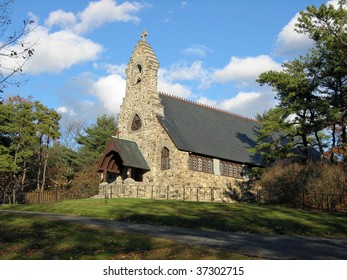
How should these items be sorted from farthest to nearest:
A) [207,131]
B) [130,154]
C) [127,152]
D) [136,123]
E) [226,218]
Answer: [207,131], [136,123], [130,154], [127,152], [226,218]

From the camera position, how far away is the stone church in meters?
36.9

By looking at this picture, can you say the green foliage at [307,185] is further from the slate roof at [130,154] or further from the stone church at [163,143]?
the slate roof at [130,154]

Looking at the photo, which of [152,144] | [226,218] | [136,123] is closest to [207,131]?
[152,144]

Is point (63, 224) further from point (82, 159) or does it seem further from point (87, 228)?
point (82, 159)

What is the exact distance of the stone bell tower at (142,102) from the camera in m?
38.8

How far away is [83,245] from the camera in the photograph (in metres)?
13.4

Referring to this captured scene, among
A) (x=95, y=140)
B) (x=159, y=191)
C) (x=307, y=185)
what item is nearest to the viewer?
(x=307, y=185)

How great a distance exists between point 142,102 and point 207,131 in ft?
23.7

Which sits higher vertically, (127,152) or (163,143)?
(163,143)

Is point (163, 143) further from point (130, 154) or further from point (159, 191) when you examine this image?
point (159, 191)

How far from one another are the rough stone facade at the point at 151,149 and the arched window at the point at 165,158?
0.83ft

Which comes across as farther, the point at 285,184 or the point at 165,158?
the point at 165,158

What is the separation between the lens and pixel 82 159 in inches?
2253
